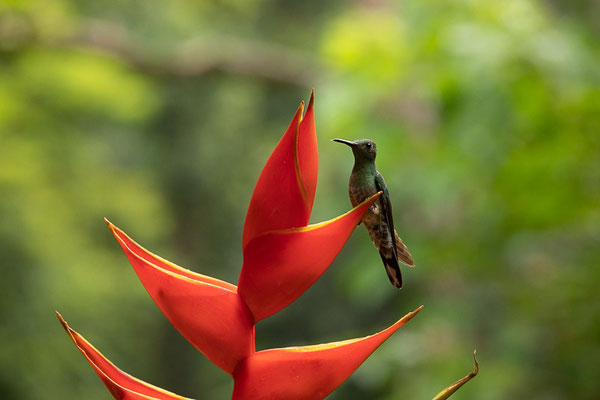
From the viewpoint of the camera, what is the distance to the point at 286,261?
1.60 ft

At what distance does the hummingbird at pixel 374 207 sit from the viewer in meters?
0.55

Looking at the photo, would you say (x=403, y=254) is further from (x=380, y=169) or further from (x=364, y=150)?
(x=380, y=169)

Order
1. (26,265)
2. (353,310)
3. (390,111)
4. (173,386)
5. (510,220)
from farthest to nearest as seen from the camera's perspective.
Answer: (173,386), (353,310), (26,265), (390,111), (510,220)

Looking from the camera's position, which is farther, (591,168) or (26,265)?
(26,265)

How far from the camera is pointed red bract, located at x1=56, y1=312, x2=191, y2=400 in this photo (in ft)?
1.52

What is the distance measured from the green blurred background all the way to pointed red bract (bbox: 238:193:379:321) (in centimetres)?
113

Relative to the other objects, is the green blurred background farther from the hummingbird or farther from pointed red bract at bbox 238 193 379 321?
pointed red bract at bbox 238 193 379 321

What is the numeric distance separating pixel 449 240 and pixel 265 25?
7.31m

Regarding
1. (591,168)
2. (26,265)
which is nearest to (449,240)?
(591,168)

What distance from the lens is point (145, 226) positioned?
231 inches

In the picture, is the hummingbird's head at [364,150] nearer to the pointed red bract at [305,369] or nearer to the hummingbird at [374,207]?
the hummingbird at [374,207]

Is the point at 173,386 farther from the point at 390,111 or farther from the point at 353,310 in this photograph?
the point at 390,111

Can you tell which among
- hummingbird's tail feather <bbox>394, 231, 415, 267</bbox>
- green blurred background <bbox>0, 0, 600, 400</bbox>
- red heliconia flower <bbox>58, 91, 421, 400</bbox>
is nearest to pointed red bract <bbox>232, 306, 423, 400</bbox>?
red heliconia flower <bbox>58, 91, 421, 400</bbox>

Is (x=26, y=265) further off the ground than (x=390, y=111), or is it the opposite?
(x=390, y=111)
